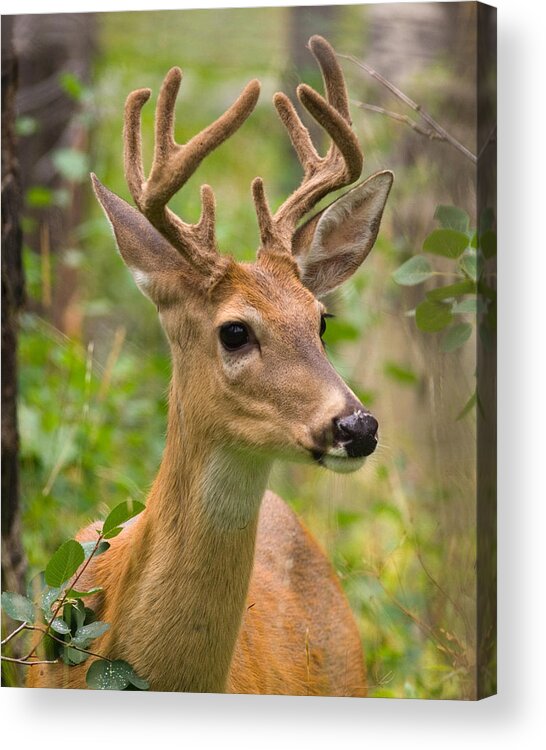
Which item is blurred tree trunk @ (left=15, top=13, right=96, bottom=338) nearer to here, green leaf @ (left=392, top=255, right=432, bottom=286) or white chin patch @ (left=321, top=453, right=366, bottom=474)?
green leaf @ (left=392, top=255, right=432, bottom=286)

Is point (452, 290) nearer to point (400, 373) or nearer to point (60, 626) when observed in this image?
point (400, 373)

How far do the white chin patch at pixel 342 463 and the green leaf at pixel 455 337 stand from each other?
612mm

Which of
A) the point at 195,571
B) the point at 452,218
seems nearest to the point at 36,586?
the point at 195,571

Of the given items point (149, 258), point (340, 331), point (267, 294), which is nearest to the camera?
point (267, 294)

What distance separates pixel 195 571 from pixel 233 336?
628 mm

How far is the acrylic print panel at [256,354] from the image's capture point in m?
4.20

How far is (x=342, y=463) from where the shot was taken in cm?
395

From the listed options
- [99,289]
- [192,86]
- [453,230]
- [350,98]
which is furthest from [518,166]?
[99,289]

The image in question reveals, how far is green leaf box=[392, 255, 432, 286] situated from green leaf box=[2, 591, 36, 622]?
4.68 ft

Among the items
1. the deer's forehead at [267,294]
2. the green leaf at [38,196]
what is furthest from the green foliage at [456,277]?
the green leaf at [38,196]

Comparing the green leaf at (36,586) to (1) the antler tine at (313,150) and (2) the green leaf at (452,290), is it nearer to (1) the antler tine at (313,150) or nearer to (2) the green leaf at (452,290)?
(1) the antler tine at (313,150)

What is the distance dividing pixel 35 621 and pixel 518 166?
6.15ft

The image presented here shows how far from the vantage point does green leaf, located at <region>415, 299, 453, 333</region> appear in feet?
14.7

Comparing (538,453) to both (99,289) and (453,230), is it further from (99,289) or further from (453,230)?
(99,289)
